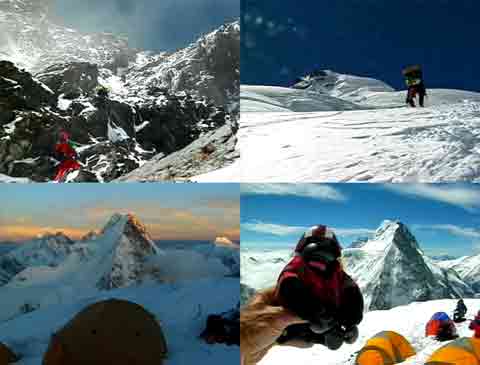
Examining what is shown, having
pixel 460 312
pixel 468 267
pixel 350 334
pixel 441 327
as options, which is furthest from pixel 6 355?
pixel 468 267

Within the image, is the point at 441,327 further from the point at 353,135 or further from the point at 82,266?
the point at 82,266

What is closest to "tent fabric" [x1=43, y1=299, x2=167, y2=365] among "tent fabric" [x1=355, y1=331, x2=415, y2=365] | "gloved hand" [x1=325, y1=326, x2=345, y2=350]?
"gloved hand" [x1=325, y1=326, x2=345, y2=350]

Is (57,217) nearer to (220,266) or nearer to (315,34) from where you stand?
(220,266)

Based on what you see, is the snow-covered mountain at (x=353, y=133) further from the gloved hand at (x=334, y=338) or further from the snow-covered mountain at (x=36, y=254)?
the snow-covered mountain at (x=36, y=254)

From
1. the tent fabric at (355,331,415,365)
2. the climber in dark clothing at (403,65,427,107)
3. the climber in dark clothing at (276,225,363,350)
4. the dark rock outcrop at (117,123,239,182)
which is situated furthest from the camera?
the climber in dark clothing at (403,65,427,107)

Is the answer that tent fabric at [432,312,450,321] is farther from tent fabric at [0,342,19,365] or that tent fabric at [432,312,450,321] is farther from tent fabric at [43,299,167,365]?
tent fabric at [0,342,19,365]

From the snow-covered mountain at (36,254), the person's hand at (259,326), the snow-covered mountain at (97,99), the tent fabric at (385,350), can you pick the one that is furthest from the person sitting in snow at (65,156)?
the tent fabric at (385,350)
